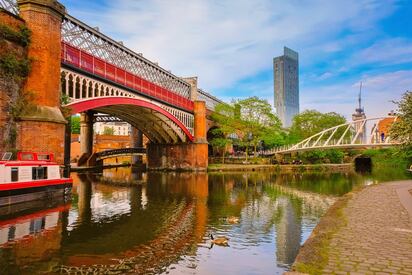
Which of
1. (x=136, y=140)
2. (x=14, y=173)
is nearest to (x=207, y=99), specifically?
(x=136, y=140)

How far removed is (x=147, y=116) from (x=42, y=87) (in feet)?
81.7

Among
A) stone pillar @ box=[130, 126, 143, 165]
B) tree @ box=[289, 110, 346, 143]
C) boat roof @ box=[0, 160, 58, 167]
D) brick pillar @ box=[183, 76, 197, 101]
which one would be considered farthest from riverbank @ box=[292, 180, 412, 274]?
tree @ box=[289, 110, 346, 143]

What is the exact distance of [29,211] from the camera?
1778 centimetres

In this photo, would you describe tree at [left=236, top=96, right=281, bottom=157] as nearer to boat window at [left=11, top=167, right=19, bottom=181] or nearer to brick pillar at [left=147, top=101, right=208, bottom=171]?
brick pillar at [left=147, top=101, right=208, bottom=171]

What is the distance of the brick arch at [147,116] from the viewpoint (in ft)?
107

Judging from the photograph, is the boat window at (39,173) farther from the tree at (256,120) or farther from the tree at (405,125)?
the tree at (256,120)

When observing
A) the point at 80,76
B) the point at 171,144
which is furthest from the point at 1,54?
the point at 171,144

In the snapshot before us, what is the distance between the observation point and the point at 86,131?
57344 mm

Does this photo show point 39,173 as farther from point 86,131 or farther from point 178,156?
point 178,156

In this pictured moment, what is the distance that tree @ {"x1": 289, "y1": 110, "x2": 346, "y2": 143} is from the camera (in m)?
86.3

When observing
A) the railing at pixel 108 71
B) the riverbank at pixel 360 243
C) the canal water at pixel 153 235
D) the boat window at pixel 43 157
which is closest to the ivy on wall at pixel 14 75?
the boat window at pixel 43 157

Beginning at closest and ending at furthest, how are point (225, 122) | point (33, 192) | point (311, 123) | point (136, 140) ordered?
point (33, 192), point (225, 122), point (136, 140), point (311, 123)

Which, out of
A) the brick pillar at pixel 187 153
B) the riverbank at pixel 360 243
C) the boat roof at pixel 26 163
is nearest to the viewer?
the riverbank at pixel 360 243

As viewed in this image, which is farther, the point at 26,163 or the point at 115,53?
the point at 115,53
